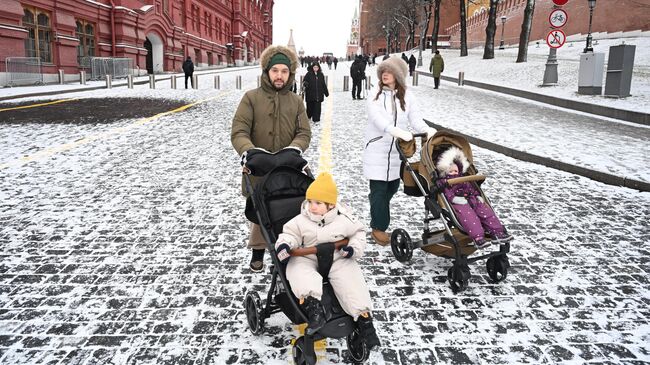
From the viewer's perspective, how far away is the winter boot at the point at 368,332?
288 cm

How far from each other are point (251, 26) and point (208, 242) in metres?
81.9

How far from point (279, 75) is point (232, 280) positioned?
1747 millimetres

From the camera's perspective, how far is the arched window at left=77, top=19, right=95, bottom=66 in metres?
27.7

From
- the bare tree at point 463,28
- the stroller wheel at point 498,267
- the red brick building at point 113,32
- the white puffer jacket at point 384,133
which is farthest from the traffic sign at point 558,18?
the bare tree at point 463,28

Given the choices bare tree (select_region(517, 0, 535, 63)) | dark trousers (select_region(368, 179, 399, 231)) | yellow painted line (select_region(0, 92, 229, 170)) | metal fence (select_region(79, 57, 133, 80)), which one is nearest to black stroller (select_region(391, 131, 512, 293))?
dark trousers (select_region(368, 179, 399, 231))

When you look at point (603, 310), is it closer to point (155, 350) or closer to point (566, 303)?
point (566, 303)

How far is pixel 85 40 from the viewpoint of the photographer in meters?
28.3

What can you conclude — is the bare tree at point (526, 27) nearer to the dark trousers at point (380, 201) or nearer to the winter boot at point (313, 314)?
the dark trousers at point (380, 201)

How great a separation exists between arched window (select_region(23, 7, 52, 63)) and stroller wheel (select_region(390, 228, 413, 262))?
79.1ft

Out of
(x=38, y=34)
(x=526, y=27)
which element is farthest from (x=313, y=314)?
(x=526, y=27)

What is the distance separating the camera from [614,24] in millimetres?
37781

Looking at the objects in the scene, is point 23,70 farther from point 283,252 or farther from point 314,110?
point 283,252

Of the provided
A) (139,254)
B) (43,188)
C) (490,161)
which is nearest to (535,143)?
(490,161)

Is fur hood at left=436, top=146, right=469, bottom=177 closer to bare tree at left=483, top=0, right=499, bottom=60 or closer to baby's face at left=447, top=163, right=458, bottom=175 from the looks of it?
baby's face at left=447, top=163, right=458, bottom=175
